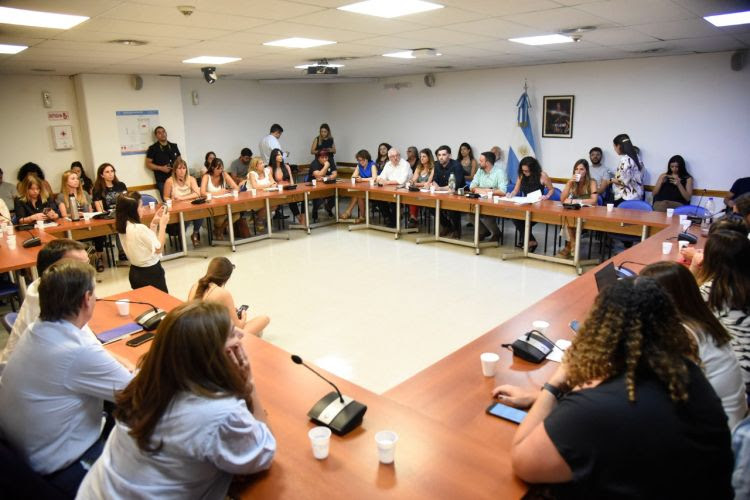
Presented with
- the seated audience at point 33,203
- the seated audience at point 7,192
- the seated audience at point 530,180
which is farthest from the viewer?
the seated audience at point 7,192

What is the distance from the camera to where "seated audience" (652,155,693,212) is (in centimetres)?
680

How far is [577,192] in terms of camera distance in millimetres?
6797

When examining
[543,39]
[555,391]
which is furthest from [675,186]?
[555,391]

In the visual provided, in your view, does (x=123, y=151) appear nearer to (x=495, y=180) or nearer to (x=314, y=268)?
(x=314, y=268)

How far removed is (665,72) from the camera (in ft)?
22.6

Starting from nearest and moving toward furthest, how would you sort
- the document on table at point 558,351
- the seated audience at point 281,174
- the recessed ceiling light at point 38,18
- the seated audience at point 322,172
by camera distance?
the document on table at point 558,351
the recessed ceiling light at point 38,18
the seated audience at point 281,174
the seated audience at point 322,172

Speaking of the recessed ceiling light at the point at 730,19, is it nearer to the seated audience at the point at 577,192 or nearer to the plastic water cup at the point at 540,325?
the seated audience at the point at 577,192

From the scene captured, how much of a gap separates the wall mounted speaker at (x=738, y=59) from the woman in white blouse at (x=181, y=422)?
7.25 meters

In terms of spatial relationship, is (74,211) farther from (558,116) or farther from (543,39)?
(558,116)

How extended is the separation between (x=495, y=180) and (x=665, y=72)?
2.63m

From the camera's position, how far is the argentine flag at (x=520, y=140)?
26.9 feet

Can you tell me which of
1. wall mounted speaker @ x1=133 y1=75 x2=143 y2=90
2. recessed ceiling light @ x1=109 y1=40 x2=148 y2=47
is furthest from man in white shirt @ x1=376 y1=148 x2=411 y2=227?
recessed ceiling light @ x1=109 y1=40 x2=148 y2=47

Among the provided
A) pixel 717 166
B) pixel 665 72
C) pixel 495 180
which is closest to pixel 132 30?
pixel 495 180

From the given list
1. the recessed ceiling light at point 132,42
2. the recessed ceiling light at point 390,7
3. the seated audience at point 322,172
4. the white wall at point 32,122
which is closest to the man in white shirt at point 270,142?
the seated audience at point 322,172
